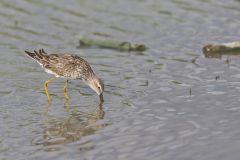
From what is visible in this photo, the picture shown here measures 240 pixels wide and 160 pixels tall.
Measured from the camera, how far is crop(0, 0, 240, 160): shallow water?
13.7 metres

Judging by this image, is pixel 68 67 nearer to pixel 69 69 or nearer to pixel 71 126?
pixel 69 69

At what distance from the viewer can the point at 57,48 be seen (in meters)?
20.9

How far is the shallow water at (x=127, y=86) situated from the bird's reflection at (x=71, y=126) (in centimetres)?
2

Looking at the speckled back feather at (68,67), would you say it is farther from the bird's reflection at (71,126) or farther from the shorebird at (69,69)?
the bird's reflection at (71,126)

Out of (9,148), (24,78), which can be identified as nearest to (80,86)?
(24,78)

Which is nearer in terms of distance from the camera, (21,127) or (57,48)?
(21,127)

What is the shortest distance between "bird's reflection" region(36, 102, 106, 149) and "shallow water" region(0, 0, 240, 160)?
21 millimetres

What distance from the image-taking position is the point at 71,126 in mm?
15109

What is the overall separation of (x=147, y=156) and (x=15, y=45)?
9.08 metres

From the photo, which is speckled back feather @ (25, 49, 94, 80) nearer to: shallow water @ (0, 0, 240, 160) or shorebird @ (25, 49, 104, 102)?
shorebird @ (25, 49, 104, 102)

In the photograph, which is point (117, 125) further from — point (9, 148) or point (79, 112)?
point (9, 148)

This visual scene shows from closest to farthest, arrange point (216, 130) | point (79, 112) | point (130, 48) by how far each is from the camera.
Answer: point (216, 130), point (79, 112), point (130, 48)

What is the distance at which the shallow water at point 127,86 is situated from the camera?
13.7 meters

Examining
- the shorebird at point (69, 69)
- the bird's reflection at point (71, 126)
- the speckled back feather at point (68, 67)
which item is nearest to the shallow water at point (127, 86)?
the bird's reflection at point (71, 126)
